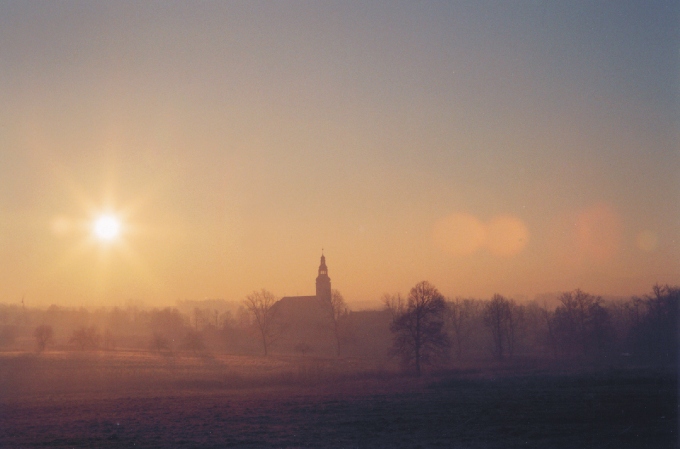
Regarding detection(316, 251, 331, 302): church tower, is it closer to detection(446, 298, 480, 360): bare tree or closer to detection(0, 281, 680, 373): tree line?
detection(0, 281, 680, 373): tree line

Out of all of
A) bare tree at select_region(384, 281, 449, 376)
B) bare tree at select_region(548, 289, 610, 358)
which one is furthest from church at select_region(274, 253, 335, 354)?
bare tree at select_region(384, 281, 449, 376)

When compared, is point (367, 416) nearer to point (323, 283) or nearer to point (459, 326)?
point (459, 326)

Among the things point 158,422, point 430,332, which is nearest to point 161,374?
point 430,332

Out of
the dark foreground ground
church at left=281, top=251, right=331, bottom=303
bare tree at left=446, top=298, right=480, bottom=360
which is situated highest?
church at left=281, top=251, right=331, bottom=303

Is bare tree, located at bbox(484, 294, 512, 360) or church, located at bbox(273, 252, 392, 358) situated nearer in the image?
bare tree, located at bbox(484, 294, 512, 360)

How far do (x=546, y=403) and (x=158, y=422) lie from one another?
19463mm

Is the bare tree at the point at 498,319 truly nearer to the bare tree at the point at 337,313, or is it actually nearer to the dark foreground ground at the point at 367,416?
the bare tree at the point at 337,313

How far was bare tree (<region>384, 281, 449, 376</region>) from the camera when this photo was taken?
179 feet

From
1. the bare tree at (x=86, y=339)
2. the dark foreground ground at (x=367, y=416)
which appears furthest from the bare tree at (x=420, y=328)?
the bare tree at (x=86, y=339)

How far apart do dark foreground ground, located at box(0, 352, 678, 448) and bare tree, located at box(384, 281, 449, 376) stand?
11.7 meters

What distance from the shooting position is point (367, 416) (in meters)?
26.5

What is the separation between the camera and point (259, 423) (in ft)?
82.1

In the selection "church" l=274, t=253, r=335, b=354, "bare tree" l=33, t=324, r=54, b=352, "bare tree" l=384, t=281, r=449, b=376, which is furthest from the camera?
"church" l=274, t=253, r=335, b=354

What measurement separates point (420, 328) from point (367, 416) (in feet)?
95.9
